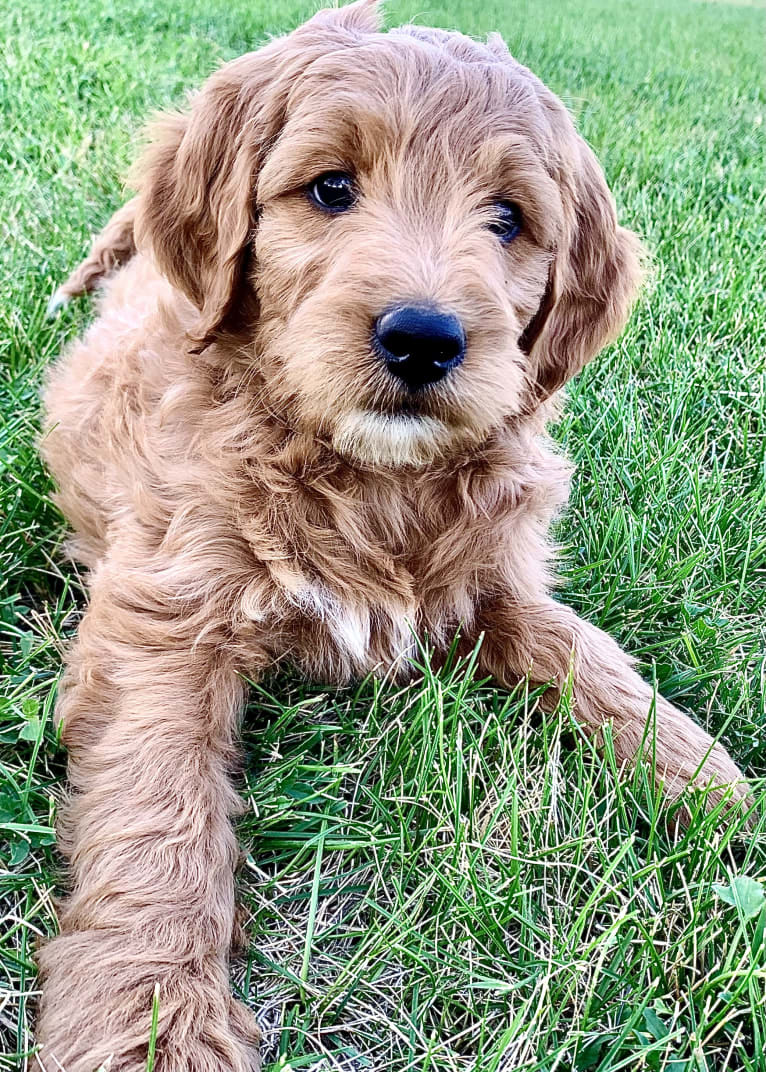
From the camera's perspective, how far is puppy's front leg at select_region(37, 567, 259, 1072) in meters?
1.66

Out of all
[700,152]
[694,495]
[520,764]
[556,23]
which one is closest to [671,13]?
[556,23]

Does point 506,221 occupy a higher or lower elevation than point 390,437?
higher

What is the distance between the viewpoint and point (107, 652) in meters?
2.18

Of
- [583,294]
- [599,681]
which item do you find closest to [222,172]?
[583,294]

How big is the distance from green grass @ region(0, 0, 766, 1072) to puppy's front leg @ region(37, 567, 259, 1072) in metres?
0.08

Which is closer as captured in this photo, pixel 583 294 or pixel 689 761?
pixel 689 761

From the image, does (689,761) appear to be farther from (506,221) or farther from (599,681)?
(506,221)

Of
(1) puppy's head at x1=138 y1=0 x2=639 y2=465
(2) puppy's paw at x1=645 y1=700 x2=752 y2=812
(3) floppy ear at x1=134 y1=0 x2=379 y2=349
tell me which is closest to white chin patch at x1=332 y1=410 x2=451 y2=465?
(1) puppy's head at x1=138 y1=0 x2=639 y2=465

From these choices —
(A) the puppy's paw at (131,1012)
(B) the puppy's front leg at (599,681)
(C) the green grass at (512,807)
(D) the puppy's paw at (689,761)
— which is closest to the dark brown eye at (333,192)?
(C) the green grass at (512,807)

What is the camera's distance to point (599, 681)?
95.3 inches

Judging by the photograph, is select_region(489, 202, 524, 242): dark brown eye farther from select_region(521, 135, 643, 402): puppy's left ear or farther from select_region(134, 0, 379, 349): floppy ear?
select_region(134, 0, 379, 349): floppy ear

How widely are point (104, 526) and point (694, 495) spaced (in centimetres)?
189

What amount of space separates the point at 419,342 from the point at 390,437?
0.80 feet

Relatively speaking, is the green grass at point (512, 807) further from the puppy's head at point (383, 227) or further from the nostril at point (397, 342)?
the nostril at point (397, 342)
